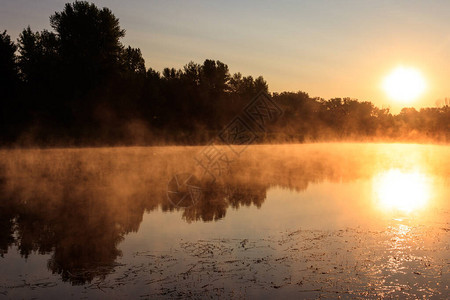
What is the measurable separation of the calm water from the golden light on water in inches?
3.8

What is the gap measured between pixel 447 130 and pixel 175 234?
117442 millimetres

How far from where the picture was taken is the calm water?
814cm

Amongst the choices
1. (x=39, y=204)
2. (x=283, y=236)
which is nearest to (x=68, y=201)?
(x=39, y=204)

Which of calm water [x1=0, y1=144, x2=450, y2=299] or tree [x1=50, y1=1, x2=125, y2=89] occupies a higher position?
tree [x1=50, y1=1, x2=125, y2=89]

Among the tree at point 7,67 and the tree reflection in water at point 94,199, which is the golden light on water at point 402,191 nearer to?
the tree reflection in water at point 94,199

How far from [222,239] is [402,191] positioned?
1259 centimetres

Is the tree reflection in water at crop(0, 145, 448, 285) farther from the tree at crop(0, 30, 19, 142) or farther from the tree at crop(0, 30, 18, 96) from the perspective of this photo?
the tree at crop(0, 30, 18, 96)

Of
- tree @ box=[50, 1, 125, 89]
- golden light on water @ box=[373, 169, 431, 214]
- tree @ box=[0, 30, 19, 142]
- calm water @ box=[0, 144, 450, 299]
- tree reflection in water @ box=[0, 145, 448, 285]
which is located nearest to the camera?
calm water @ box=[0, 144, 450, 299]

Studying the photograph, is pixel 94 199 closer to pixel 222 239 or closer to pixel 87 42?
pixel 222 239

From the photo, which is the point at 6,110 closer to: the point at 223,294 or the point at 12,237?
the point at 12,237

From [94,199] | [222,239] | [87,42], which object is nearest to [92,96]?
[87,42]

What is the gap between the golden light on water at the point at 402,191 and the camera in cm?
1659

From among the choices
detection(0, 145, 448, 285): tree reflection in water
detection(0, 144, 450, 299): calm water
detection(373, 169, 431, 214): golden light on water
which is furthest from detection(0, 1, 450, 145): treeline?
detection(373, 169, 431, 214): golden light on water

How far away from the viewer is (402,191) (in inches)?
798
